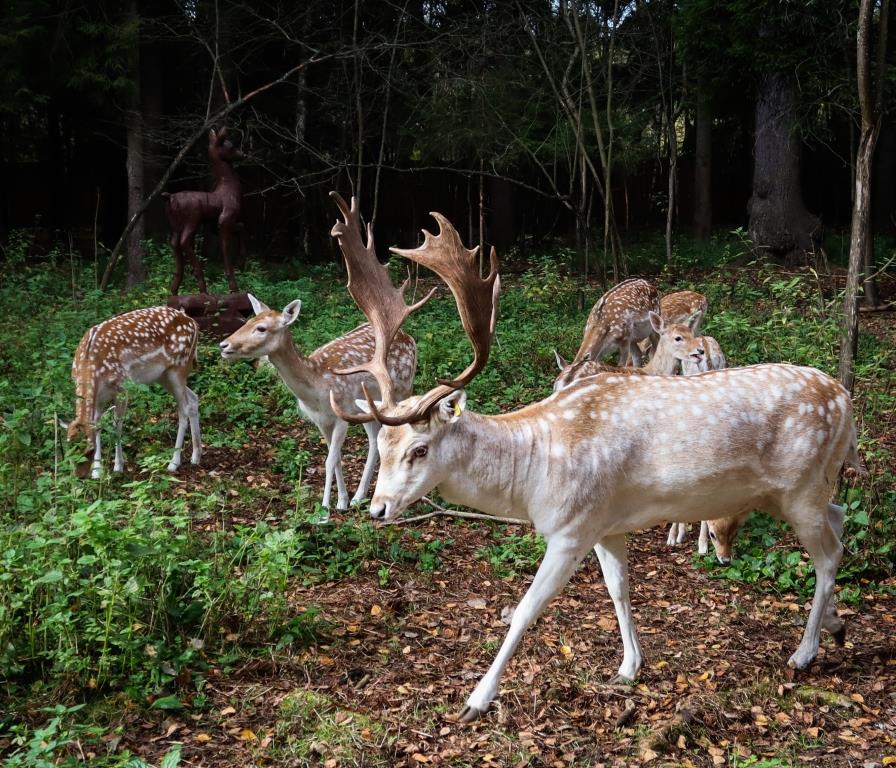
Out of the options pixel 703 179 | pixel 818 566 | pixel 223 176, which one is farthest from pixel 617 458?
pixel 703 179

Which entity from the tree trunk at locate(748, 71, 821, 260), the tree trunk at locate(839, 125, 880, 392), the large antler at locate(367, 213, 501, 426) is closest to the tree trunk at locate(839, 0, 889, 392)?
the tree trunk at locate(839, 125, 880, 392)

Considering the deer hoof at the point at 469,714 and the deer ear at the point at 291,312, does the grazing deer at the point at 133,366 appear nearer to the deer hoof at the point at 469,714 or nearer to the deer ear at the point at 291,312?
the deer ear at the point at 291,312

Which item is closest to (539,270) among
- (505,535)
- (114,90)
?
(114,90)

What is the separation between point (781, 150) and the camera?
1541cm

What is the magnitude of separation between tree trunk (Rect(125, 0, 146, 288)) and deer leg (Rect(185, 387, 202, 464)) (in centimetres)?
670

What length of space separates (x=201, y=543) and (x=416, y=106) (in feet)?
42.3

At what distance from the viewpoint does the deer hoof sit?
4.26 metres

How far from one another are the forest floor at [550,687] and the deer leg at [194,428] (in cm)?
269

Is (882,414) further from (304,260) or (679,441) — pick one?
(304,260)

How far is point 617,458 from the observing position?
4410 mm

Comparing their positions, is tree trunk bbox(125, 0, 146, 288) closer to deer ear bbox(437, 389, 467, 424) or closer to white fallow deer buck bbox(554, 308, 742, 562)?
white fallow deer buck bbox(554, 308, 742, 562)

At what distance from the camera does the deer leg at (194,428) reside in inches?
315

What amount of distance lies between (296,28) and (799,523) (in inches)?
590

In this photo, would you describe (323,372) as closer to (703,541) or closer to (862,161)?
(703,541)
